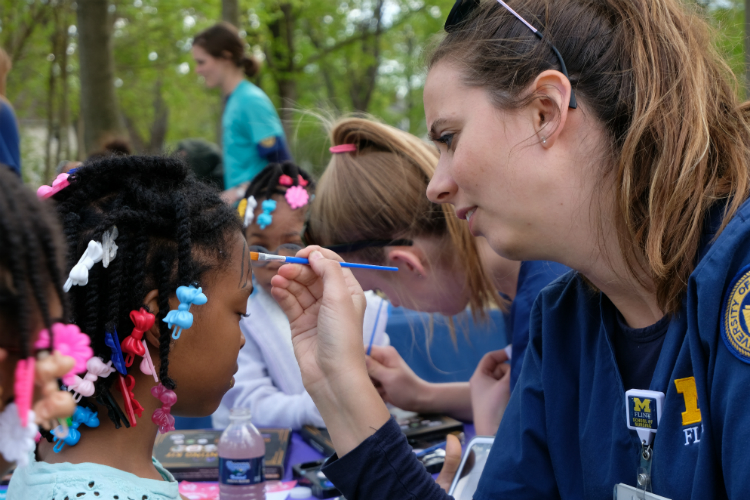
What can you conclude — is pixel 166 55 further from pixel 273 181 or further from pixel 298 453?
pixel 298 453

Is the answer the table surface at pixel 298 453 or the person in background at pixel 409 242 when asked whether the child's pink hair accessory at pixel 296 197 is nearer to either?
the person in background at pixel 409 242

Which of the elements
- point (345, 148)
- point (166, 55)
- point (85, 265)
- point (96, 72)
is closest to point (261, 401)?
point (345, 148)

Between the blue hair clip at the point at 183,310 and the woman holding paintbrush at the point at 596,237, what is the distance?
0.30 meters

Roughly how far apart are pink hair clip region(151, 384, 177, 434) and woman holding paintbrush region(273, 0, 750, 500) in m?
0.31

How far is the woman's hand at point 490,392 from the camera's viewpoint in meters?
2.01

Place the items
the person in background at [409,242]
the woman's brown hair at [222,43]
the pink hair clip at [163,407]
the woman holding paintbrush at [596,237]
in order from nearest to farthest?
the woman holding paintbrush at [596,237], the pink hair clip at [163,407], the person in background at [409,242], the woman's brown hair at [222,43]

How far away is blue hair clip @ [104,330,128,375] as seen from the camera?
1.23 meters

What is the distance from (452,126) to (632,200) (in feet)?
1.26

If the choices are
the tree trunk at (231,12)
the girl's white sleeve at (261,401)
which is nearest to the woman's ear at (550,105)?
the girl's white sleeve at (261,401)

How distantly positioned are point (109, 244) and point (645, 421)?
1.06 meters

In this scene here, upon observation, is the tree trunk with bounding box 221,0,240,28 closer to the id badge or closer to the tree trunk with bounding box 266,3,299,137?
the tree trunk with bounding box 266,3,299,137

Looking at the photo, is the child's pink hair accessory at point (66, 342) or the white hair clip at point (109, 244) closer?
the child's pink hair accessory at point (66, 342)

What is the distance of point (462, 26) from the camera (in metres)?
1.43

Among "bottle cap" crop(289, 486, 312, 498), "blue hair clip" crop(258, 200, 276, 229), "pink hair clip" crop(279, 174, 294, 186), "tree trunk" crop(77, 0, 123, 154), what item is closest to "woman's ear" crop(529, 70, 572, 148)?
"bottle cap" crop(289, 486, 312, 498)
